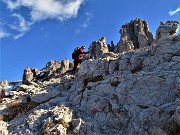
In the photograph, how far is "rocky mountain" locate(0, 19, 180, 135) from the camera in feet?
75.4

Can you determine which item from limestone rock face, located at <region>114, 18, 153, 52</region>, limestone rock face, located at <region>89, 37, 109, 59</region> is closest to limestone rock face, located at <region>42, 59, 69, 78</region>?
limestone rock face, located at <region>89, 37, 109, 59</region>

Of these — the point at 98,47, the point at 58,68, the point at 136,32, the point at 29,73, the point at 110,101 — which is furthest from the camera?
the point at 98,47

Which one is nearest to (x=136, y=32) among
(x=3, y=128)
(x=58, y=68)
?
(x=58, y=68)

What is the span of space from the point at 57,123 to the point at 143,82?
7.92 m

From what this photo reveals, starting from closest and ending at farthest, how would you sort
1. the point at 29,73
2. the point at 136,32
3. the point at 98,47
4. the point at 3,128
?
the point at 3,128 < the point at 29,73 < the point at 136,32 < the point at 98,47

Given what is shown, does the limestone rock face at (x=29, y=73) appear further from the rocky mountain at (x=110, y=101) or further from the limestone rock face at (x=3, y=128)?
the limestone rock face at (x=3, y=128)

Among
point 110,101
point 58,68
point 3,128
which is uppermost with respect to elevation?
point 58,68

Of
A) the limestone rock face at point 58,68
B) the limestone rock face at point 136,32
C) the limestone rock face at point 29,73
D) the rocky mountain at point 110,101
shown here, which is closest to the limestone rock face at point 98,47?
the limestone rock face at point 136,32

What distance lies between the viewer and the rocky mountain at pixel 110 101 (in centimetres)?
2298

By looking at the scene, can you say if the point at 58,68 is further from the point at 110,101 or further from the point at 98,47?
the point at 110,101

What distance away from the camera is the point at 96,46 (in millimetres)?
134125

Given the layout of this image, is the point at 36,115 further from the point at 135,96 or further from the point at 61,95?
the point at 135,96

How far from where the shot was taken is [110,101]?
86.0 feet

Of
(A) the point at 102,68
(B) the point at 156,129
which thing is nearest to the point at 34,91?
(A) the point at 102,68
